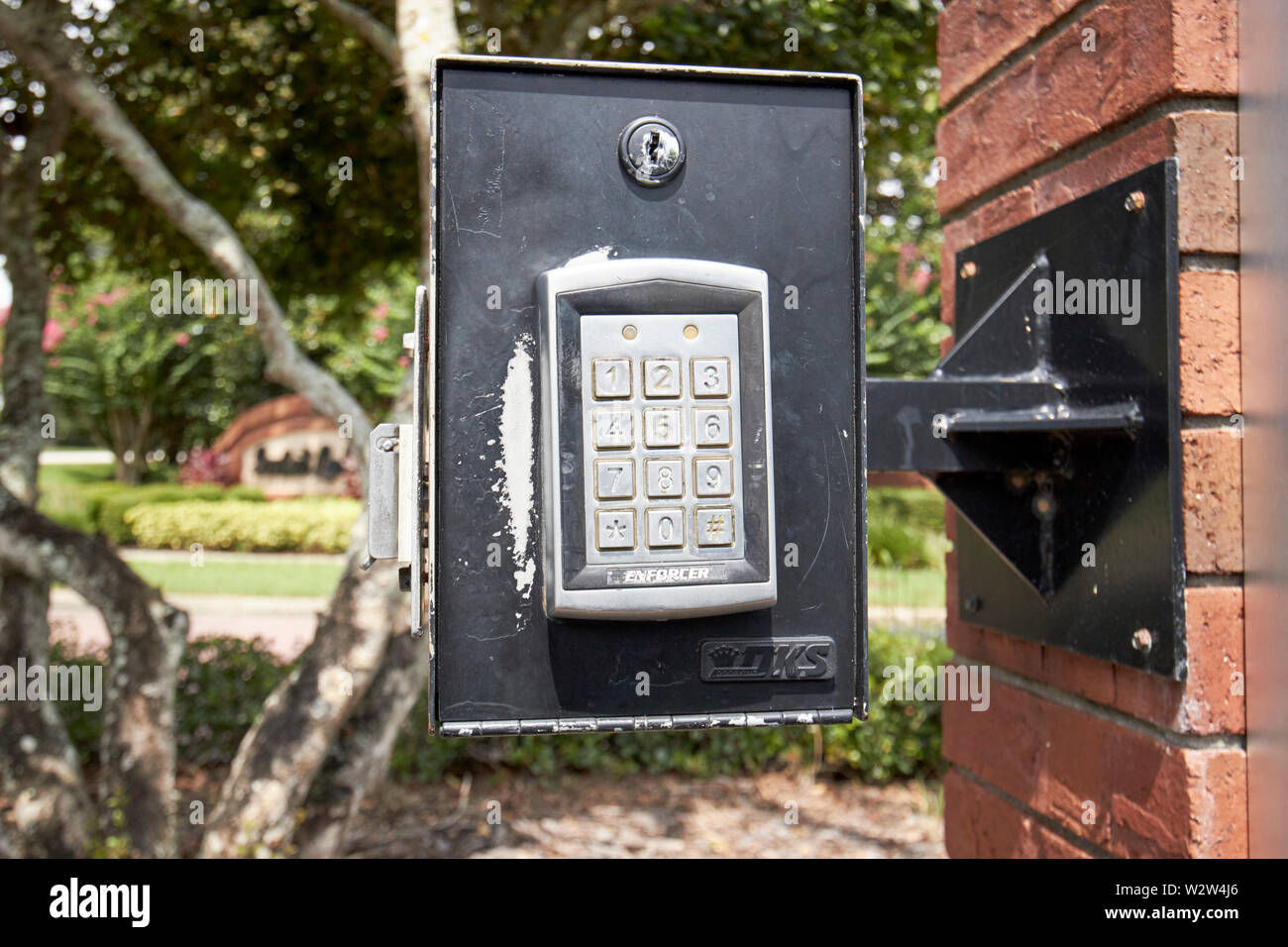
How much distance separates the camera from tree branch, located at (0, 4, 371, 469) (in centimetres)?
360

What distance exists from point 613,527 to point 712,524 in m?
0.09

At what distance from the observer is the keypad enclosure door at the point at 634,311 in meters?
0.94

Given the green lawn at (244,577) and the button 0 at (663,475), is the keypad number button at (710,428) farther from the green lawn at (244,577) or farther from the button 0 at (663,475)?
the green lawn at (244,577)

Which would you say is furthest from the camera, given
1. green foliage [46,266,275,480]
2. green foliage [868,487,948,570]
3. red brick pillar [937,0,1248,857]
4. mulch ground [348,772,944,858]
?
green foliage [46,266,275,480]

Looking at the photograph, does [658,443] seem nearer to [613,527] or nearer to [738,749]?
[613,527]

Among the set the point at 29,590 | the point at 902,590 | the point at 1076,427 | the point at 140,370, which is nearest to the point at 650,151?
the point at 1076,427

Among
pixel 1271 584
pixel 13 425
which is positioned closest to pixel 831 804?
pixel 13 425

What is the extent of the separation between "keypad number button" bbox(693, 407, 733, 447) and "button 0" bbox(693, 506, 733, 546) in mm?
60

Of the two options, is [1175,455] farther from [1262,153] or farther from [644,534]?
[644,534]

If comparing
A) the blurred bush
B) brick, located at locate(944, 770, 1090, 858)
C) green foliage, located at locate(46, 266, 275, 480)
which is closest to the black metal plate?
brick, located at locate(944, 770, 1090, 858)

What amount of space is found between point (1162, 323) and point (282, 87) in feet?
16.7

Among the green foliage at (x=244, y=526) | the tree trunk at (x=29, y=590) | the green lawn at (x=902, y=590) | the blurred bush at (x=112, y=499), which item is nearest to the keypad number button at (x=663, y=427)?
the tree trunk at (x=29, y=590)

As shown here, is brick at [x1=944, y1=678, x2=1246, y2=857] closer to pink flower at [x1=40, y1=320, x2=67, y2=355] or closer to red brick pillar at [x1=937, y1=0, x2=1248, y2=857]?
red brick pillar at [x1=937, y1=0, x2=1248, y2=857]

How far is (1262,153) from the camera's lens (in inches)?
38.6
